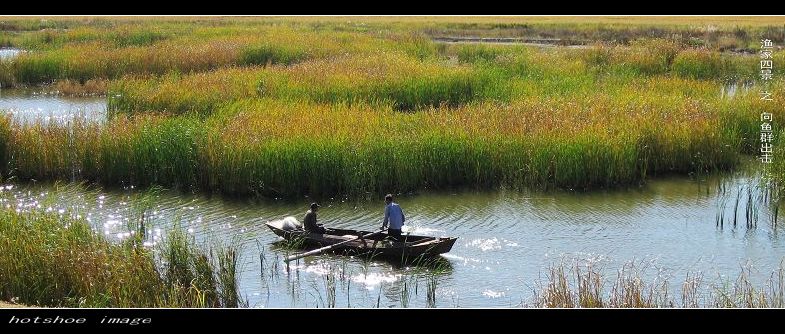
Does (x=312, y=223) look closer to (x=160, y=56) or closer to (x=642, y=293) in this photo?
(x=642, y=293)

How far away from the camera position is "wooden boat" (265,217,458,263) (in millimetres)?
13055

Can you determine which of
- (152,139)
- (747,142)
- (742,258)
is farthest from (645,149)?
(152,139)

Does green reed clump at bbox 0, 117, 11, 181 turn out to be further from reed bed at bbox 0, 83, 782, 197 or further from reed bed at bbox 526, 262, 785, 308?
reed bed at bbox 526, 262, 785, 308

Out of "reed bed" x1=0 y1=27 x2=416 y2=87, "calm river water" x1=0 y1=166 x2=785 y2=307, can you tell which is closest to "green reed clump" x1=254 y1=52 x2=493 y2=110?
"reed bed" x1=0 y1=27 x2=416 y2=87

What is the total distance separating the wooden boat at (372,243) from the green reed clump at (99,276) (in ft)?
8.33

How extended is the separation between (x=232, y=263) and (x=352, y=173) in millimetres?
5740

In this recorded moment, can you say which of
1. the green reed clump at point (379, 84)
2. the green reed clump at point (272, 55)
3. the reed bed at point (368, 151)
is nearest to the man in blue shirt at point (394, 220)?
the reed bed at point (368, 151)

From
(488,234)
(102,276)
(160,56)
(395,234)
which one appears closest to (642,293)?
(395,234)

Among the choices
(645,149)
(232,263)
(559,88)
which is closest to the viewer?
(232,263)

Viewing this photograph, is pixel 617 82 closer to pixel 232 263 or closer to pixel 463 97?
pixel 463 97

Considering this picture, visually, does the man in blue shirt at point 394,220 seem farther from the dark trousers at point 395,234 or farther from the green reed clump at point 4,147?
the green reed clump at point 4,147

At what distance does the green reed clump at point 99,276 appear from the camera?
10.6 metres

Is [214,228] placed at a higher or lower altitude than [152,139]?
lower

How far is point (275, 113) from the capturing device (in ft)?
65.1
